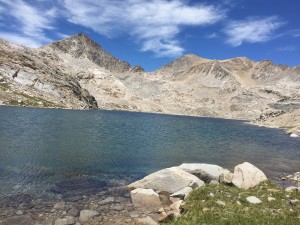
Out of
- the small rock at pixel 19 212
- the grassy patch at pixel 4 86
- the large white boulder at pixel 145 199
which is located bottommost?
the small rock at pixel 19 212

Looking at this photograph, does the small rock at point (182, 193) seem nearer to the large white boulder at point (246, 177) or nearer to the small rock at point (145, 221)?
the large white boulder at point (246, 177)

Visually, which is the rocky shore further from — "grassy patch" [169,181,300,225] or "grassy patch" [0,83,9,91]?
"grassy patch" [0,83,9,91]

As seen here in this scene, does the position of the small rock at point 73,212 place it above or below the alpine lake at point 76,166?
below

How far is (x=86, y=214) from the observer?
2361cm

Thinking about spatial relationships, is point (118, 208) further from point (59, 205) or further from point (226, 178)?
point (226, 178)

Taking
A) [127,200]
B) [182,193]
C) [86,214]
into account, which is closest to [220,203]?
[182,193]

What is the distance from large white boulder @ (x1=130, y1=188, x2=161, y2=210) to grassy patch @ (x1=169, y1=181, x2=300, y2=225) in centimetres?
332

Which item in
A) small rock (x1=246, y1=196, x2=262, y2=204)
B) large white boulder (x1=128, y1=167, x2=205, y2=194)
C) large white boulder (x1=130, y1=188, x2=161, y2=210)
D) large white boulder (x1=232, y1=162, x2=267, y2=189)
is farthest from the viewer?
large white boulder (x1=128, y1=167, x2=205, y2=194)

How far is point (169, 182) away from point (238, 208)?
10.1 metres

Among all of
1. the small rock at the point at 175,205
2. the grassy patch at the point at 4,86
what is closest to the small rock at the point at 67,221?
the small rock at the point at 175,205

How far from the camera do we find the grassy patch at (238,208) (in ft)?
61.5

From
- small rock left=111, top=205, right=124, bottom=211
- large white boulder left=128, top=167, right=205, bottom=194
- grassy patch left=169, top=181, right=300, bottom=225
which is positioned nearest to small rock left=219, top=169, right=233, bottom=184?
large white boulder left=128, top=167, right=205, bottom=194

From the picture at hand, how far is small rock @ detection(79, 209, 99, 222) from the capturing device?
22.9 meters

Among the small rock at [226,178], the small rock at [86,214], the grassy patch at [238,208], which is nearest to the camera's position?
Result: the grassy patch at [238,208]
